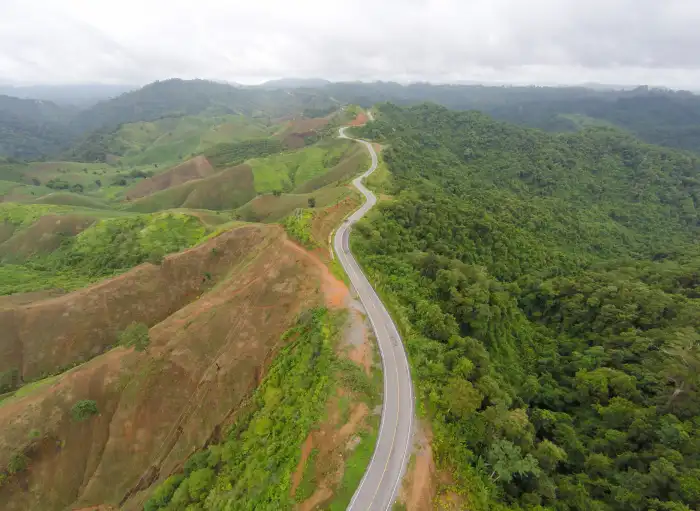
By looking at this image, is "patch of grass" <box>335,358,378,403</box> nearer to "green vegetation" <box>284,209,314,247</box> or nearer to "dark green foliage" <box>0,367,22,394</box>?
"green vegetation" <box>284,209,314,247</box>

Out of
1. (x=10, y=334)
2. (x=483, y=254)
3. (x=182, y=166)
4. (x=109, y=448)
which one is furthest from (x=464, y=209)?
(x=182, y=166)

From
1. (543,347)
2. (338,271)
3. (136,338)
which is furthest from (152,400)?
(543,347)

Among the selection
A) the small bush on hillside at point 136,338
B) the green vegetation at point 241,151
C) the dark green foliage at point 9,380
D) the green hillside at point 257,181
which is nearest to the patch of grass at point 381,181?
the green hillside at point 257,181

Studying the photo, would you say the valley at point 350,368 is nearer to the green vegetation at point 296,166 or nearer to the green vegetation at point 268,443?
the green vegetation at point 268,443

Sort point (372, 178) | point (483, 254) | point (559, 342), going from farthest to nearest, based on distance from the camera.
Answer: point (372, 178), point (483, 254), point (559, 342)

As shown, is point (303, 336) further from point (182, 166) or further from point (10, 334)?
point (182, 166)

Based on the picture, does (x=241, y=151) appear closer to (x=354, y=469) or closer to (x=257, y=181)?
(x=257, y=181)
